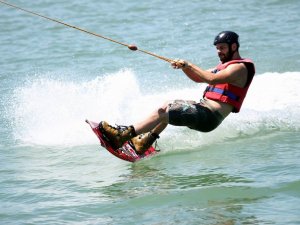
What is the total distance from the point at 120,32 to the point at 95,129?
9443 millimetres

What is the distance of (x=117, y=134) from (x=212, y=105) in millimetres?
1075

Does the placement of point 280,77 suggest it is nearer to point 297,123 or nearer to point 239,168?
point 297,123

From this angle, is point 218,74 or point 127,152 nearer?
point 218,74

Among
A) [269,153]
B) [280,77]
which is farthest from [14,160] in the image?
[280,77]

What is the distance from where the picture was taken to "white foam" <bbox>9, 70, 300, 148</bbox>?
375 inches

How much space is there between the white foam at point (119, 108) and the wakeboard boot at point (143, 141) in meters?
0.71

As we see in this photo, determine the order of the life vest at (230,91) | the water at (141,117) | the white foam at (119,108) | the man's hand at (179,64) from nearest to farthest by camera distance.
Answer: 1. the water at (141,117)
2. the man's hand at (179,64)
3. the life vest at (230,91)
4. the white foam at (119,108)

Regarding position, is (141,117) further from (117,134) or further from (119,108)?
(117,134)

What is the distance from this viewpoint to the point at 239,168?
7.68 m

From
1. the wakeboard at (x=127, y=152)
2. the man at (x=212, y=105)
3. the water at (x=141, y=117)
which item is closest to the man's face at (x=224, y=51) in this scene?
the man at (x=212, y=105)

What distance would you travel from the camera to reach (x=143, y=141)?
27.6 feet

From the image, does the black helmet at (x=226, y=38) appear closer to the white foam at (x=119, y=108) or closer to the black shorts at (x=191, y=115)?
the black shorts at (x=191, y=115)

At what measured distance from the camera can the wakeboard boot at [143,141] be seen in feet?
27.5

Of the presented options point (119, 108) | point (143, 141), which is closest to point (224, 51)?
point (143, 141)
